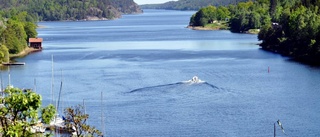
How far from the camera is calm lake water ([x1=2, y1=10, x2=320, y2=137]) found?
29.7m

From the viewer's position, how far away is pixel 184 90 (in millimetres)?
40031

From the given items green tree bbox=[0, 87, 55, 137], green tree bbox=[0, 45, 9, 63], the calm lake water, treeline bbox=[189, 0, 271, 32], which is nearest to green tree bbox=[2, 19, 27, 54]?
the calm lake water

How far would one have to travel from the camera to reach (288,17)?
7231 cm

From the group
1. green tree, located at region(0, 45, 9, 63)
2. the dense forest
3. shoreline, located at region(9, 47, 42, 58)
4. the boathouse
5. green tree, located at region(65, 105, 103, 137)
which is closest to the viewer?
green tree, located at region(65, 105, 103, 137)

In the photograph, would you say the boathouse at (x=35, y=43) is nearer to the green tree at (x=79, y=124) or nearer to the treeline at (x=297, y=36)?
the treeline at (x=297, y=36)

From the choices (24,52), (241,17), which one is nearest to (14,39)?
(24,52)

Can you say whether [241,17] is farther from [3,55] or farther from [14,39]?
[3,55]

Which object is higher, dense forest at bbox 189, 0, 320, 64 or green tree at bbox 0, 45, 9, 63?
dense forest at bbox 189, 0, 320, 64

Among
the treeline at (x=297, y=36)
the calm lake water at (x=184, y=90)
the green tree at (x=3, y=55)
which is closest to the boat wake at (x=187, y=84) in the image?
the calm lake water at (x=184, y=90)

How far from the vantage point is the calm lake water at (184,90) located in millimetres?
29672

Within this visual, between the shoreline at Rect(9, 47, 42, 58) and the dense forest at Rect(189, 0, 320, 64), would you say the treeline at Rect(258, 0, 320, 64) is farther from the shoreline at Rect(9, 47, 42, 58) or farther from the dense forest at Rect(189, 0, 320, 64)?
the shoreline at Rect(9, 47, 42, 58)

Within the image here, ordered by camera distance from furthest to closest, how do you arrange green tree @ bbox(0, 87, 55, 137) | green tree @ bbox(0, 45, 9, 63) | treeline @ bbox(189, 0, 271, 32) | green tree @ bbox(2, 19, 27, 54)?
treeline @ bbox(189, 0, 271, 32) → green tree @ bbox(2, 19, 27, 54) → green tree @ bbox(0, 45, 9, 63) → green tree @ bbox(0, 87, 55, 137)

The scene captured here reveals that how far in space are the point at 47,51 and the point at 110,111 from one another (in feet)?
139

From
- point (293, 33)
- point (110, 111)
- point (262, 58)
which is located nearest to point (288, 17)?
point (293, 33)
